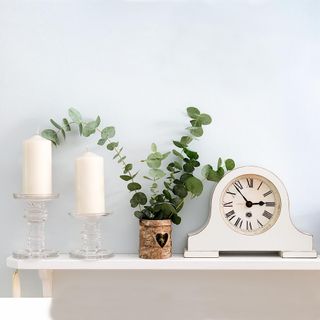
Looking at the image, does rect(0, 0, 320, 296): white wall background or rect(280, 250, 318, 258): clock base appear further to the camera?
rect(0, 0, 320, 296): white wall background

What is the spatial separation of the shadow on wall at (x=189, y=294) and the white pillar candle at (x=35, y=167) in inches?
9.4

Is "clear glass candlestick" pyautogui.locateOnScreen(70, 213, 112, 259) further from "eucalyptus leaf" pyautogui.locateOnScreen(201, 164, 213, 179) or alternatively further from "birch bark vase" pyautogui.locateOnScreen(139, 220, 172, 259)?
"eucalyptus leaf" pyautogui.locateOnScreen(201, 164, 213, 179)

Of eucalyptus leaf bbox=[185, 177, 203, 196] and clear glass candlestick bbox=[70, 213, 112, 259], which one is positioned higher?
eucalyptus leaf bbox=[185, 177, 203, 196]

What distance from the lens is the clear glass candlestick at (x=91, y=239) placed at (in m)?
1.16

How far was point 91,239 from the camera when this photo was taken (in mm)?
1193

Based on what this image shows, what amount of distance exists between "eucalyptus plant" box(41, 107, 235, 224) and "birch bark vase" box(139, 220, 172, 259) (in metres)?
0.04

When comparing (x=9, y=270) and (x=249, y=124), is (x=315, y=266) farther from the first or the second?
(x=9, y=270)

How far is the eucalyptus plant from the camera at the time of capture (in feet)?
3.89

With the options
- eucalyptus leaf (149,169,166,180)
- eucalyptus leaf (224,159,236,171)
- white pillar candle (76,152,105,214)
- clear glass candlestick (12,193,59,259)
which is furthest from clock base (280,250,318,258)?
clear glass candlestick (12,193,59,259)

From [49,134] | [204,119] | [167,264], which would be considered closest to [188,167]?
[204,119]

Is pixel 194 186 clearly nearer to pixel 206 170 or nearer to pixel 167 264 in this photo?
pixel 206 170

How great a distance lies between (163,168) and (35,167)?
0.32 meters

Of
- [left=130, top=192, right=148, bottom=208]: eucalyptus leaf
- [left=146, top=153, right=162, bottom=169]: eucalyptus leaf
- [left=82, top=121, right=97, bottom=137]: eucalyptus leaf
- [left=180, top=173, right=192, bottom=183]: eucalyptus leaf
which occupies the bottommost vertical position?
[left=130, top=192, right=148, bottom=208]: eucalyptus leaf

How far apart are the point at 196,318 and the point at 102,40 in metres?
0.74
